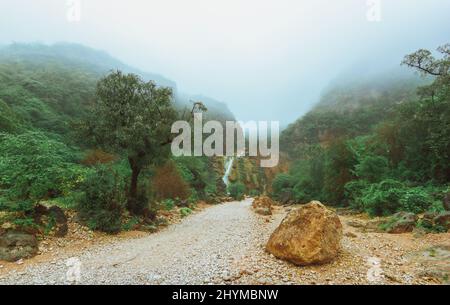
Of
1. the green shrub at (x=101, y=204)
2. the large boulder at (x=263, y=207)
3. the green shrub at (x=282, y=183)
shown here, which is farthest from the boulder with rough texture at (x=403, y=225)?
the green shrub at (x=282, y=183)

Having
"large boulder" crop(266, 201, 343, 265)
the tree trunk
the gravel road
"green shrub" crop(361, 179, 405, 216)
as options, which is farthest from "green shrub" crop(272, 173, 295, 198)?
"large boulder" crop(266, 201, 343, 265)

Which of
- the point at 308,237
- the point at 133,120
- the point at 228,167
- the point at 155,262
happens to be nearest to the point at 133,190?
the point at 133,120

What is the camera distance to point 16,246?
7.42 m

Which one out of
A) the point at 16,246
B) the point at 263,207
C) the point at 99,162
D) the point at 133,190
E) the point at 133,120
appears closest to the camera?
the point at 16,246

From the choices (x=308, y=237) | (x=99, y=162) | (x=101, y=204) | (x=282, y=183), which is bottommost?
(x=282, y=183)

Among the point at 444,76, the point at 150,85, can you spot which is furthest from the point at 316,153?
the point at 150,85

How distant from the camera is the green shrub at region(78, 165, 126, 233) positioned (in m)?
10.1

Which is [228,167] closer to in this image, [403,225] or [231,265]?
[403,225]

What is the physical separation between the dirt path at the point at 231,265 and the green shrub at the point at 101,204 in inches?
49.1

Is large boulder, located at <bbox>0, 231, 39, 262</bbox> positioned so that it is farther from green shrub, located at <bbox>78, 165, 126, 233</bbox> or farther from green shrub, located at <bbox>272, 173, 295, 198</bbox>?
green shrub, located at <bbox>272, 173, 295, 198</bbox>

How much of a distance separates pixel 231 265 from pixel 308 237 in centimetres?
190
